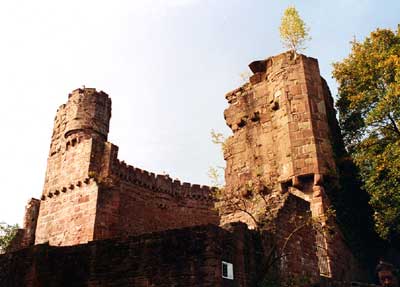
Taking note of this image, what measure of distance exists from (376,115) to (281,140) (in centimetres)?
350

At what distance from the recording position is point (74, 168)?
1964 cm

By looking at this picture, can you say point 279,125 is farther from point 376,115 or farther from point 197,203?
point 197,203

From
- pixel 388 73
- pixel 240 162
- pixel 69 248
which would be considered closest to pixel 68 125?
pixel 240 162

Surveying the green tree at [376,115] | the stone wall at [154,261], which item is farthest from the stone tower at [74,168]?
the green tree at [376,115]

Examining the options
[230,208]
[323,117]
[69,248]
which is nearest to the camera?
[69,248]

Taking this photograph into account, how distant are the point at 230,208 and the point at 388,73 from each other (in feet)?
25.1

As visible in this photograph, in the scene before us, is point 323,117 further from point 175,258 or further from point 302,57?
point 175,258

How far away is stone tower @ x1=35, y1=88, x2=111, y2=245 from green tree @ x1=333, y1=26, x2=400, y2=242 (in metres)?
10.4

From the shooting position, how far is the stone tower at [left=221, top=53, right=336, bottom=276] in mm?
12898

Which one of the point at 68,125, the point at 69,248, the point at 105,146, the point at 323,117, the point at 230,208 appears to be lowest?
the point at 69,248

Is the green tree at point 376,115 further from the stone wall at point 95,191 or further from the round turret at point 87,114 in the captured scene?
the round turret at point 87,114

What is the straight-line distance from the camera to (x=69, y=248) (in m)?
9.05

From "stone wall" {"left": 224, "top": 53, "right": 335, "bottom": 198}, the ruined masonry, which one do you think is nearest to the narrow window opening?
the ruined masonry

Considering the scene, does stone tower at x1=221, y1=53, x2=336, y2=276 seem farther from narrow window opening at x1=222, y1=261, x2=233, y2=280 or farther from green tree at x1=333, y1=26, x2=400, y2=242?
narrow window opening at x1=222, y1=261, x2=233, y2=280
